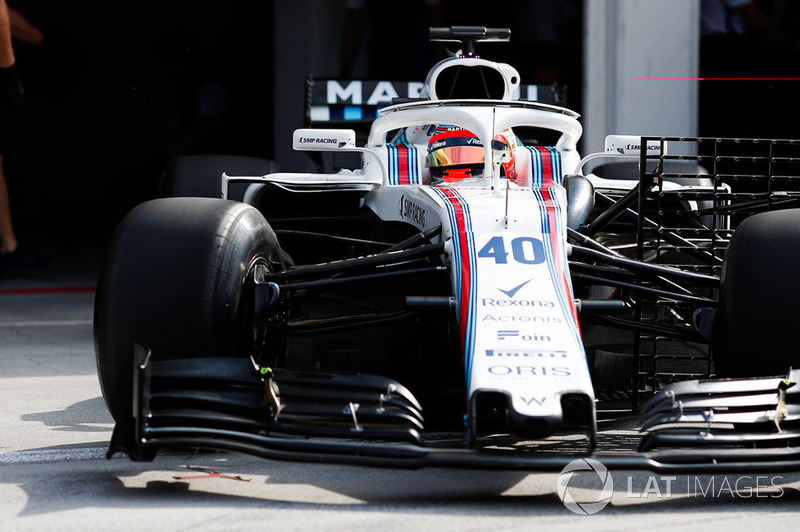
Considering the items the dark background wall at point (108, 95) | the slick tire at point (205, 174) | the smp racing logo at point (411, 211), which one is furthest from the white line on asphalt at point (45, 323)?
the dark background wall at point (108, 95)

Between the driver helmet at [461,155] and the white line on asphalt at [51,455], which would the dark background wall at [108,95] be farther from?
the white line on asphalt at [51,455]

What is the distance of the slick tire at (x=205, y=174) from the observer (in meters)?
6.59

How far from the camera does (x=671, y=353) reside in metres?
5.30

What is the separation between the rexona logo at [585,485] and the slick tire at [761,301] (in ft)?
1.95

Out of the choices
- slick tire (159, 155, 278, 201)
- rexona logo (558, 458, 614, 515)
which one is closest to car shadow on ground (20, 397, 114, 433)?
rexona logo (558, 458, 614, 515)

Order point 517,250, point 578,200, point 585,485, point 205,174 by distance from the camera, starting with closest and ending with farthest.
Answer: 1. point 585,485
2. point 517,250
3. point 578,200
4. point 205,174

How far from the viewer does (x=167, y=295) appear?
3.62m

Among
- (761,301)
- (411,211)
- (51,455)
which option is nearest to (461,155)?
(411,211)

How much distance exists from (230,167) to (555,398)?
12.7 feet

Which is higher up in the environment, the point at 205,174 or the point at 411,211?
the point at 205,174

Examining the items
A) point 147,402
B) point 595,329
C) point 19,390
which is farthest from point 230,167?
point 147,402

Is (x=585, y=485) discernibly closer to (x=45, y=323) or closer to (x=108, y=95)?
(x=45, y=323)

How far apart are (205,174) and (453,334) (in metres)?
3.15

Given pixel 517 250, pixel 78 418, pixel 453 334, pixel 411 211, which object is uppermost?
pixel 411 211
